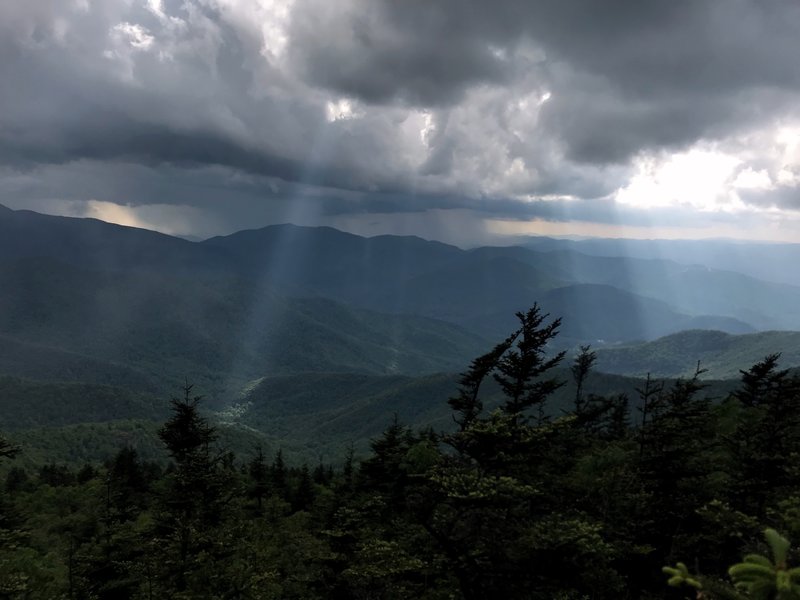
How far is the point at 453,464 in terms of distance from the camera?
1695 cm

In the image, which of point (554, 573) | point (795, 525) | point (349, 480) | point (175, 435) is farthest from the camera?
point (349, 480)

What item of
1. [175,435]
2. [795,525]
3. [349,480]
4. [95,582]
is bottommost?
[349,480]

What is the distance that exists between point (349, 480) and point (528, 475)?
38.4 meters

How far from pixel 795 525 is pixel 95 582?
1339 inches

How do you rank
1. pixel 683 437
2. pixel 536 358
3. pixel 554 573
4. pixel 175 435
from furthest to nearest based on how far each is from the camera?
1. pixel 175 435
2. pixel 536 358
3. pixel 683 437
4. pixel 554 573

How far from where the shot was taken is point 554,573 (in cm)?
1507

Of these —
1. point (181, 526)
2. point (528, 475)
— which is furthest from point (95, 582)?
point (528, 475)

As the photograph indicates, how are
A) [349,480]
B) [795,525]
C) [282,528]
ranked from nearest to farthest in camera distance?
[795,525] → [282,528] → [349,480]

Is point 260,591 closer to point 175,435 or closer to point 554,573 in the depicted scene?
point 175,435

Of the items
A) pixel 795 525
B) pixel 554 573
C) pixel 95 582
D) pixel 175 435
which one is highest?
pixel 795 525

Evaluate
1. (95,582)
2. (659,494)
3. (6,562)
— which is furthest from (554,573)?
(95,582)

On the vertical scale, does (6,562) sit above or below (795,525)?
below

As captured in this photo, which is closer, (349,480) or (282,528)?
(282,528)

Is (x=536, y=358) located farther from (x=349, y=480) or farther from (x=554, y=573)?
(x=349, y=480)
